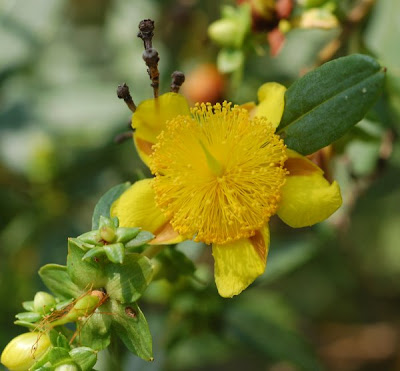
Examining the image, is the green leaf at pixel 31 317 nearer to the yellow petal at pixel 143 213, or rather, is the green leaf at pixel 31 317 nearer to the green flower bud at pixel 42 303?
the green flower bud at pixel 42 303

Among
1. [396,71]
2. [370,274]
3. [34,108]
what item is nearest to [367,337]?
[370,274]

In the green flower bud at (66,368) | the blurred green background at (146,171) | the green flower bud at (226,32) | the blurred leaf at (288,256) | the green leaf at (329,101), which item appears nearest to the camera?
the green flower bud at (66,368)

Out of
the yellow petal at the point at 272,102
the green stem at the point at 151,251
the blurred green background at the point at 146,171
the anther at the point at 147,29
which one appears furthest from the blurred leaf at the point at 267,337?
the anther at the point at 147,29

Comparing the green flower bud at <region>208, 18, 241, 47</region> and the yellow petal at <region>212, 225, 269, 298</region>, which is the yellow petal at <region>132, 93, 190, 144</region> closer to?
the yellow petal at <region>212, 225, 269, 298</region>

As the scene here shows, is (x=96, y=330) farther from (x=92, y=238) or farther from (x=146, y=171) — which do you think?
(x=146, y=171)

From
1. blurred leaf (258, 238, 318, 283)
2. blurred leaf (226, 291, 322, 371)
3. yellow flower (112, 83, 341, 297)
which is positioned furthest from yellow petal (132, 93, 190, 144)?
blurred leaf (226, 291, 322, 371)

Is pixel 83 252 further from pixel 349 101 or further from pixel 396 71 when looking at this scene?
pixel 396 71
